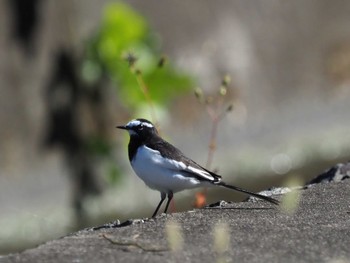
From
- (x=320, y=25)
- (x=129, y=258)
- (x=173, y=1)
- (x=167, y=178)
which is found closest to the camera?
(x=129, y=258)

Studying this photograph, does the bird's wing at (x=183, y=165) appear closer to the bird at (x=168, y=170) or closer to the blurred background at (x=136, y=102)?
the bird at (x=168, y=170)

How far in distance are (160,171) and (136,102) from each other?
3.53m

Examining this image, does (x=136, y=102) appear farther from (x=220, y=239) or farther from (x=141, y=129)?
(x=220, y=239)

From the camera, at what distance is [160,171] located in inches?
247

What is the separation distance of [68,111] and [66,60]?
0.43 metres

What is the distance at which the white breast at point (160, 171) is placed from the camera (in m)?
6.28

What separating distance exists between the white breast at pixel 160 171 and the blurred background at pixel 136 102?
2.57 m

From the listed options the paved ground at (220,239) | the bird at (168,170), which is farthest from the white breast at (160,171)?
the paved ground at (220,239)

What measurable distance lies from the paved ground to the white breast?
394 mm

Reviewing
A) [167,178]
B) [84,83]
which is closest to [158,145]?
[167,178]

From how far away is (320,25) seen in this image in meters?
11.4

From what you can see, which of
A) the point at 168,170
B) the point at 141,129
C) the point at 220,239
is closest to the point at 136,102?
the point at 141,129

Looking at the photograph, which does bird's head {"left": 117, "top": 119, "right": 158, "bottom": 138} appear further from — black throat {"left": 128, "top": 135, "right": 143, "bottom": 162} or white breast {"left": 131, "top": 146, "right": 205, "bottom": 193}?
white breast {"left": 131, "top": 146, "right": 205, "bottom": 193}

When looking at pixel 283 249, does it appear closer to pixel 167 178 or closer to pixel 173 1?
pixel 167 178
